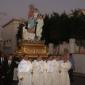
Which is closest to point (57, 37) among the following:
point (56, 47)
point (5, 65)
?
point (56, 47)

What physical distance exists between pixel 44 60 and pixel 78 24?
49.5 feet

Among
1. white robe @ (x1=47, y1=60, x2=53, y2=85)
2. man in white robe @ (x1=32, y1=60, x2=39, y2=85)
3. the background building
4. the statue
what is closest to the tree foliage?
the background building

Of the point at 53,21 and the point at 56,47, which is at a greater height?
the point at 53,21

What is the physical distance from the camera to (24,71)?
55.1 ft

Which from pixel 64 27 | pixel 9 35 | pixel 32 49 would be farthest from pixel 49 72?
pixel 9 35

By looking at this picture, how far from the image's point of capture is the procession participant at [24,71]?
16750mm

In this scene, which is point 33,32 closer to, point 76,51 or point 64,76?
point 64,76

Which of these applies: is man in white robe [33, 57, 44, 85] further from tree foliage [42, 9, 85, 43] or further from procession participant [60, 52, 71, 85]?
tree foliage [42, 9, 85, 43]

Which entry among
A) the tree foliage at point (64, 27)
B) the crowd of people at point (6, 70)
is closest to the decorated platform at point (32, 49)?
the crowd of people at point (6, 70)

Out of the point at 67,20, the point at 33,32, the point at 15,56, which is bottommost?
the point at 15,56

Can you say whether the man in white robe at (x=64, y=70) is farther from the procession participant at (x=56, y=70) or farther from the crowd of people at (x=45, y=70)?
the procession participant at (x=56, y=70)

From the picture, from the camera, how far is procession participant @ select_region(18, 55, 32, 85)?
659 inches

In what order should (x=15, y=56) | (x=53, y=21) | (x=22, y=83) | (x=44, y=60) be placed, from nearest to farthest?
(x=22, y=83), (x=44, y=60), (x=15, y=56), (x=53, y=21)

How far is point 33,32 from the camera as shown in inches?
780
